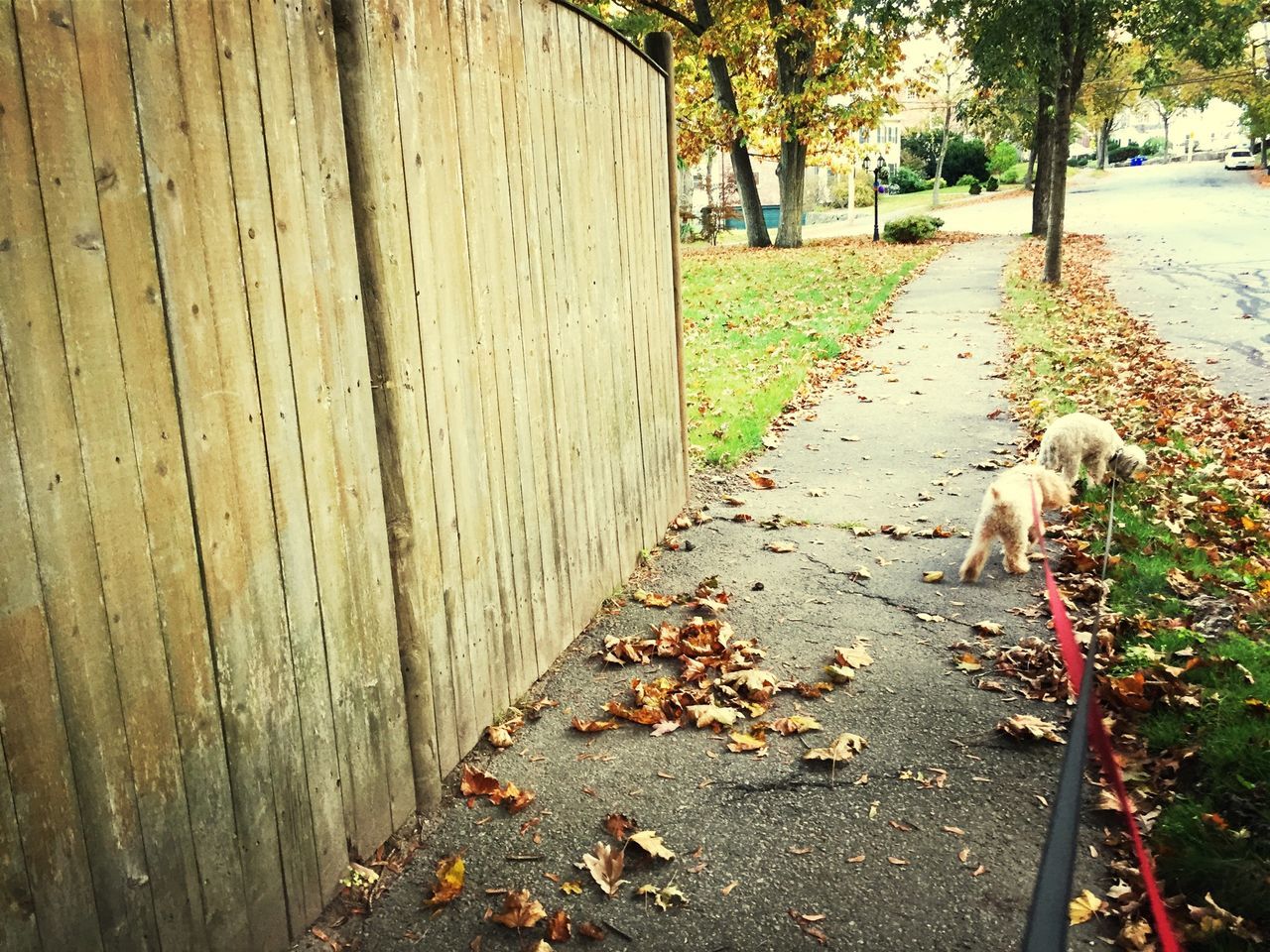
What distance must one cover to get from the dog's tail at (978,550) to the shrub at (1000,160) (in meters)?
64.4

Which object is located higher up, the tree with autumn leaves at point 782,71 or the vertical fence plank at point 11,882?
the tree with autumn leaves at point 782,71

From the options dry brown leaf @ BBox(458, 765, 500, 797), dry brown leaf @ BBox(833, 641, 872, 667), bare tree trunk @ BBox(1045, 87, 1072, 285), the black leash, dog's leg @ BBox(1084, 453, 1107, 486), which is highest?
bare tree trunk @ BBox(1045, 87, 1072, 285)

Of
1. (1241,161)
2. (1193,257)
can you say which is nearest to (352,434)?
(1193,257)

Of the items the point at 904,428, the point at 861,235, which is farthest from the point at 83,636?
the point at 861,235

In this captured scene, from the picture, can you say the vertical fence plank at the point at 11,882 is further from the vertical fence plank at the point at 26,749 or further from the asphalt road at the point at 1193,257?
the asphalt road at the point at 1193,257

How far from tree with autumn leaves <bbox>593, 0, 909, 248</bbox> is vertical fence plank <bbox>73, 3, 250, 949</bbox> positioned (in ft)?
76.4

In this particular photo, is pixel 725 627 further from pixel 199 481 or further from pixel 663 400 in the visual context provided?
pixel 199 481

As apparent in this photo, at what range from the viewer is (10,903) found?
1.95m

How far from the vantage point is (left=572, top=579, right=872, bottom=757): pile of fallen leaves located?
157 inches

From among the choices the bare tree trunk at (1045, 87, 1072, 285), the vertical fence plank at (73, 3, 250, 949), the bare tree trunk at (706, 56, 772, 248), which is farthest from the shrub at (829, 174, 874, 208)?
the vertical fence plank at (73, 3, 250, 949)

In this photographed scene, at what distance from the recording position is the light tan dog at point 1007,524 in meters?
5.29

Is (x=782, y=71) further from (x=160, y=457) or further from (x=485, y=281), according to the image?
(x=160, y=457)

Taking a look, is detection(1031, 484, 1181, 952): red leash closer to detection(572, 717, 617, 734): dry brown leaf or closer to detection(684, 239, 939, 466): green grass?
detection(572, 717, 617, 734): dry brown leaf

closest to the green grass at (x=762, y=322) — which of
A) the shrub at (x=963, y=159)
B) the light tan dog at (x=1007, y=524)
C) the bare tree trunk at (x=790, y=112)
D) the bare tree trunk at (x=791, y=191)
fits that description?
the bare tree trunk at (x=791, y=191)
